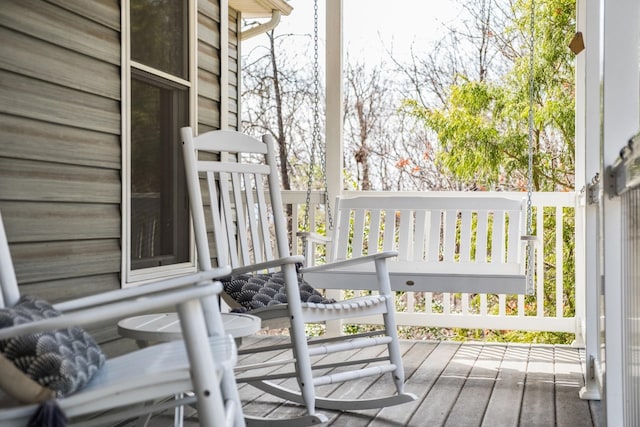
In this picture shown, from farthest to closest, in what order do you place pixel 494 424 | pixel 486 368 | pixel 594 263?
pixel 486 368, pixel 594 263, pixel 494 424

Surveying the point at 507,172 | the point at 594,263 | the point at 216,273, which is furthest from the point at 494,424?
the point at 507,172

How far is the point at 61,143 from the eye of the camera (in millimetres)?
2721

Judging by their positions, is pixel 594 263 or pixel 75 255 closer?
pixel 75 255

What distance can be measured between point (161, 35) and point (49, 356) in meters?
2.29

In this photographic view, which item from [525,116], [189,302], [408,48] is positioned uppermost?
[408,48]

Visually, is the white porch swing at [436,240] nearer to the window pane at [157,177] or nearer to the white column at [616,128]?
the window pane at [157,177]

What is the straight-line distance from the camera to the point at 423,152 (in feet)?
24.3

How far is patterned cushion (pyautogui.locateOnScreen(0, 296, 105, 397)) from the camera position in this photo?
1.52m

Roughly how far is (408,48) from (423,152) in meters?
1.05

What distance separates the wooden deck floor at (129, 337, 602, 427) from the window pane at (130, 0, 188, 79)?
4.87 ft

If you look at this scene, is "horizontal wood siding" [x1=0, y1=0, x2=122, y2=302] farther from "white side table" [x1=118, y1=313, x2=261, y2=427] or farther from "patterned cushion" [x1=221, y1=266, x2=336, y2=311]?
"patterned cushion" [x1=221, y1=266, x2=336, y2=311]

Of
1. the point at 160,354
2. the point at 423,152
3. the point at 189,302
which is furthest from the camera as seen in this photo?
the point at 423,152

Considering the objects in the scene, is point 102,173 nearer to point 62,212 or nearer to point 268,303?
point 62,212

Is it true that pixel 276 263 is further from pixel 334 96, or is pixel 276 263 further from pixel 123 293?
pixel 334 96
